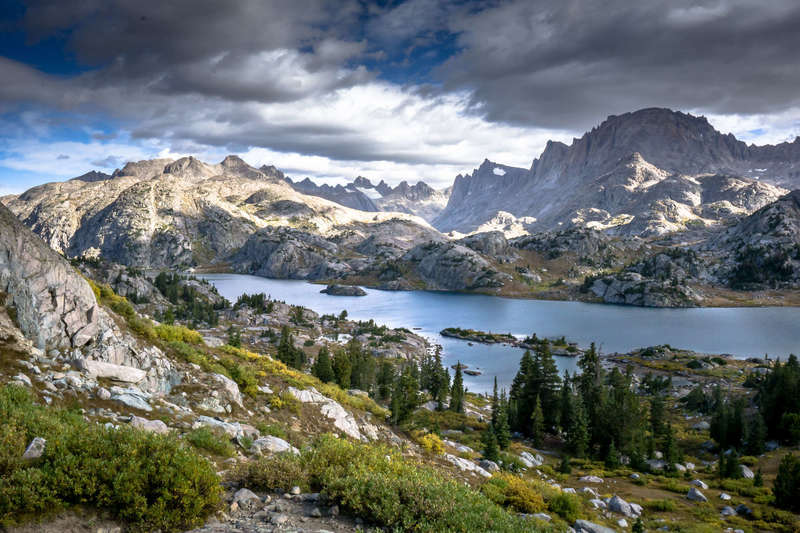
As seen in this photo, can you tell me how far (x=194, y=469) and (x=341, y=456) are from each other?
14.9ft

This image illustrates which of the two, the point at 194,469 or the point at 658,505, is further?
the point at 658,505

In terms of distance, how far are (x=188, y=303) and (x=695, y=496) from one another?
167m

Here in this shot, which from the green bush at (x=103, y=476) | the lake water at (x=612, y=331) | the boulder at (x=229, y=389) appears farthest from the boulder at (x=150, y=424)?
the lake water at (x=612, y=331)

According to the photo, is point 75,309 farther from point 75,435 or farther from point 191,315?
point 191,315

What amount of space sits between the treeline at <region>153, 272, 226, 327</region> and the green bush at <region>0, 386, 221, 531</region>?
136410 mm

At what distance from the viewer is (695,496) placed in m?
31.6

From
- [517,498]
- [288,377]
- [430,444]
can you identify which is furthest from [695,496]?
[288,377]

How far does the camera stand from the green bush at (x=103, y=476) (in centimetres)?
780

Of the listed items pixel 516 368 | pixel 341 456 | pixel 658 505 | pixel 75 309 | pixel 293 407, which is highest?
pixel 75 309

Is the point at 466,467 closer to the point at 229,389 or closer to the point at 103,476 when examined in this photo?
the point at 229,389

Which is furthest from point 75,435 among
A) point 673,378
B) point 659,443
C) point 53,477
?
point 673,378

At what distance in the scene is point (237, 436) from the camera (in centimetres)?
1532

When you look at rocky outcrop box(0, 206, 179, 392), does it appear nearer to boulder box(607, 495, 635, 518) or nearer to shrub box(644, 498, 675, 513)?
boulder box(607, 495, 635, 518)

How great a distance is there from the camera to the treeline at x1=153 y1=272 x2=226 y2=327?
142 metres
